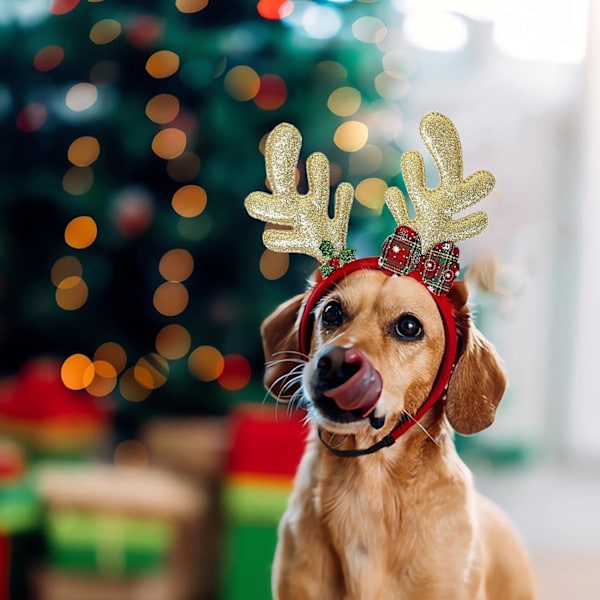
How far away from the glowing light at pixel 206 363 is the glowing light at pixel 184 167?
0.37 m

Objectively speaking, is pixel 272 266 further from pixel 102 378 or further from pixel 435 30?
pixel 435 30

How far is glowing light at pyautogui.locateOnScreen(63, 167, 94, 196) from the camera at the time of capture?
1.75m

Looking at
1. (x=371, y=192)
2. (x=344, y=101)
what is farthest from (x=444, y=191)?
(x=344, y=101)

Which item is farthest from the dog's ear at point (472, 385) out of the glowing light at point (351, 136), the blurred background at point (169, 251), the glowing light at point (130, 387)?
the glowing light at point (130, 387)

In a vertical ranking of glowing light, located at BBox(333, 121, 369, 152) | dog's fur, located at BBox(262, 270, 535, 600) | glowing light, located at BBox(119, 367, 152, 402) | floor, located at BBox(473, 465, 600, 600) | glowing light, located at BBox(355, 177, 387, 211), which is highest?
glowing light, located at BBox(333, 121, 369, 152)

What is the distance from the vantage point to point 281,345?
1.81 feet

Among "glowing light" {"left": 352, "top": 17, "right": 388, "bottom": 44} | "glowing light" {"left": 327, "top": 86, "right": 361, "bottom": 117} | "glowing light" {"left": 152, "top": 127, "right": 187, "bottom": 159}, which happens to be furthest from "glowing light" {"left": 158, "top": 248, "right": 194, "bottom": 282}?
"glowing light" {"left": 352, "top": 17, "right": 388, "bottom": 44}

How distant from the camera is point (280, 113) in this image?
1534 millimetres

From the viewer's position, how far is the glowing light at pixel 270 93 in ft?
5.05

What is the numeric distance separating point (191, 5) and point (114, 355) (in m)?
0.77

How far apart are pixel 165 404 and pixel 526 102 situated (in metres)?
1.47

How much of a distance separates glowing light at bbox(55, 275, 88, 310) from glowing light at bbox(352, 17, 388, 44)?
2.63 ft

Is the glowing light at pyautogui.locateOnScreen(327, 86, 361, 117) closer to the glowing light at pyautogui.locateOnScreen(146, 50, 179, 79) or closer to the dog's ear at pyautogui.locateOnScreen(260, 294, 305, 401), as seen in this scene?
the glowing light at pyautogui.locateOnScreen(146, 50, 179, 79)

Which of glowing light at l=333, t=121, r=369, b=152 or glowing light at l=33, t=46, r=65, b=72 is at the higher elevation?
glowing light at l=33, t=46, r=65, b=72
